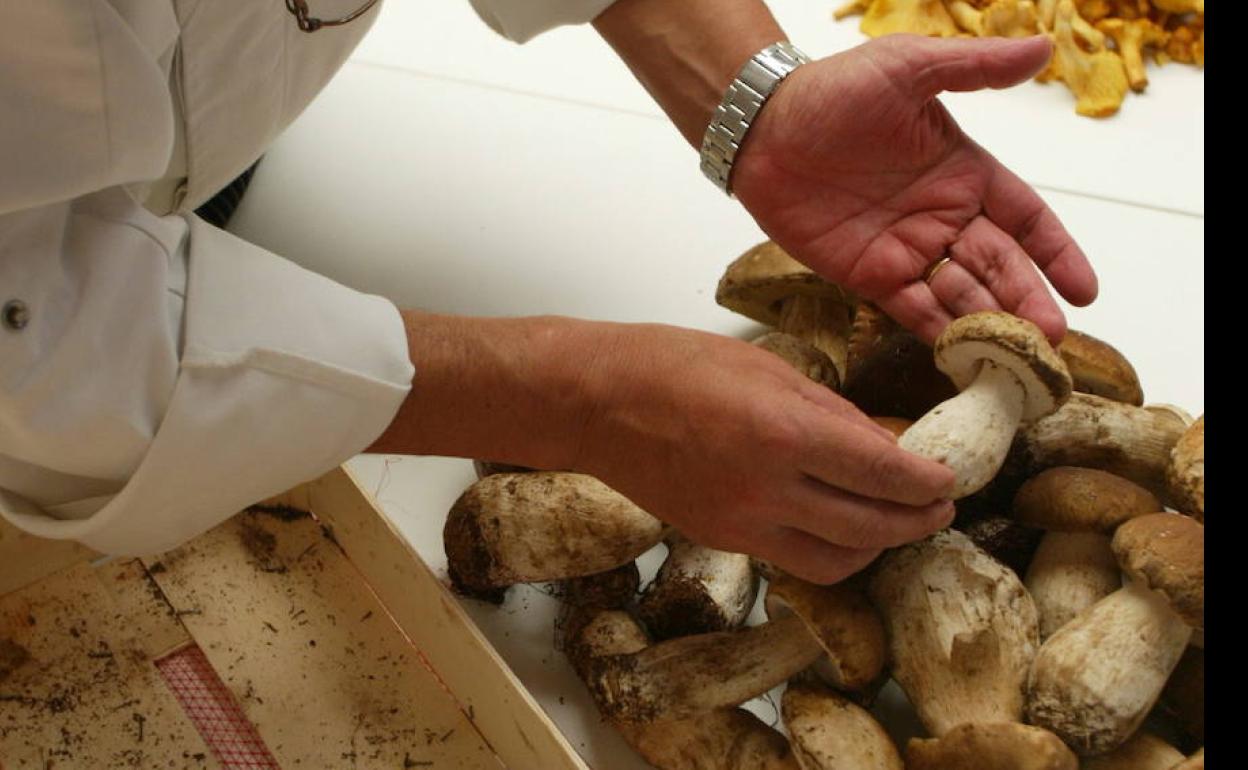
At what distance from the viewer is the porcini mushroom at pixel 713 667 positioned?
39.6 inches

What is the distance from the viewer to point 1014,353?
3.08ft

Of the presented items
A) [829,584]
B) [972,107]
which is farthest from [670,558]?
[972,107]

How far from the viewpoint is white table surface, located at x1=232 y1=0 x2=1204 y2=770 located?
1.44 meters

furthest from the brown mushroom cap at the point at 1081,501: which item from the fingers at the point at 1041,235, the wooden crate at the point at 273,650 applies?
the wooden crate at the point at 273,650

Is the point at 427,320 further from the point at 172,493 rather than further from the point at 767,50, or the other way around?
the point at 767,50

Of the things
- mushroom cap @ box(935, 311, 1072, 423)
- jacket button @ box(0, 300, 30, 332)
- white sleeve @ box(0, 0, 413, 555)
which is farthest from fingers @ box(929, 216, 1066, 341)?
jacket button @ box(0, 300, 30, 332)

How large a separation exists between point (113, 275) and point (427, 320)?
241mm

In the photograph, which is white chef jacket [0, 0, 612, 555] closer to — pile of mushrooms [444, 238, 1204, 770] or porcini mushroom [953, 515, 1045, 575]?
pile of mushrooms [444, 238, 1204, 770]

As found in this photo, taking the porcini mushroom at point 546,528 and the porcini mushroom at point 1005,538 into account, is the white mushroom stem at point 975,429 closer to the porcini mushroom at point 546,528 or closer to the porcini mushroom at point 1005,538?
the porcini mushroom at point 1005,538

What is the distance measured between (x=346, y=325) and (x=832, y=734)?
48cm

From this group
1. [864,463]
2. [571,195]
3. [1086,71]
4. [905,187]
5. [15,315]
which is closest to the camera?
[15,315]

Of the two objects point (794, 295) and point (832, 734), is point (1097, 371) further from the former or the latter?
point (832, 734)

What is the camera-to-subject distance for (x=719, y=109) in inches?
49.6

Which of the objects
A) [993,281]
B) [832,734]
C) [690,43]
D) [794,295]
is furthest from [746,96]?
[832,734]
